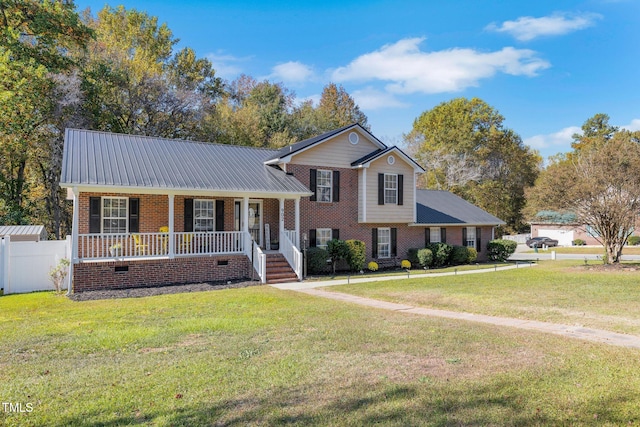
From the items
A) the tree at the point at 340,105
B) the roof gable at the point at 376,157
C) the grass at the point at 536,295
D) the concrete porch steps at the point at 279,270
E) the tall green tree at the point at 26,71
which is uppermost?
the tree at the point at 340,105

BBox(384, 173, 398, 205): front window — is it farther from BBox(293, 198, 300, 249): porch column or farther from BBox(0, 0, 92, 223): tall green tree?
BBox(0, 0, 92, 223): tall green tree

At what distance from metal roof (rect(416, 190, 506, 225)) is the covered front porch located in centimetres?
871

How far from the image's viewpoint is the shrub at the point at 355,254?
1978cm

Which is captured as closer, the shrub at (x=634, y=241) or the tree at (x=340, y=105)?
the shrub at (x=634, y=241)

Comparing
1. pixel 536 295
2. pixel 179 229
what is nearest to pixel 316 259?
pixel 179 229

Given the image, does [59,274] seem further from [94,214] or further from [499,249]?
[499,249]

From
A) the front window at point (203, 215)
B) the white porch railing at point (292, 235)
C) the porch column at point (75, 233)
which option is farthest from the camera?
the white porch railing at point (292, 235)

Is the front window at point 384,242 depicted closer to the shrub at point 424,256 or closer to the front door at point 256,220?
the shrub at point 424,256

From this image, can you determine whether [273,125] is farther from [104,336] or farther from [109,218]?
[104,336]

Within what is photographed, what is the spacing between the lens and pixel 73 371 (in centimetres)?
565

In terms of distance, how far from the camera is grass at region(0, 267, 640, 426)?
14.3 feet

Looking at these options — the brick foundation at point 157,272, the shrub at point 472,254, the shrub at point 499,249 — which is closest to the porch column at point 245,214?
the brick foundation at point 157,272

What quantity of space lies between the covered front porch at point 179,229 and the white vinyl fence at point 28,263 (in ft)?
2.94

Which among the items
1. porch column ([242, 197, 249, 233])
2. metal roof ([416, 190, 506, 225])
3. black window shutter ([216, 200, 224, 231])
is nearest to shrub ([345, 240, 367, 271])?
metal roof ([416, 190, 506, 225])
